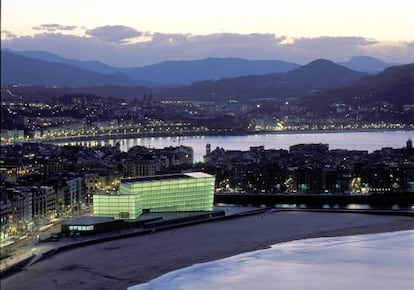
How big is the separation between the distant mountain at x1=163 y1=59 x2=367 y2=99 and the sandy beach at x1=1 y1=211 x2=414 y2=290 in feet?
155

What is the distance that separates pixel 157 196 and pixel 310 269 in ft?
12.7

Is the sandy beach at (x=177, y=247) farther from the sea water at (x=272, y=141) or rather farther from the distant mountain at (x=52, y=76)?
the distant mountain at (x=52, y=76)

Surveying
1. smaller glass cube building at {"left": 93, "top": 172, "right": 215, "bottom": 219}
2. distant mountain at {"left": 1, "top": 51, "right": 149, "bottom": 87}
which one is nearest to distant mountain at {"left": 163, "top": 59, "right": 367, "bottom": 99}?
distant mountain at {"left": 1, "top": 51, "right": 149, "bottom": 87}

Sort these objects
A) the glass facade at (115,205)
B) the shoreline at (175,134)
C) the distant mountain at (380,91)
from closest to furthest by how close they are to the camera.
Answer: the glass facade at (115,205) → the shoreline at (175,134) → the distant mountain at (380,91)

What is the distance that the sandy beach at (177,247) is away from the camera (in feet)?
22.5

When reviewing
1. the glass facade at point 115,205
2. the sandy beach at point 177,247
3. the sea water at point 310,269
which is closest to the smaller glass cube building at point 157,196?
the glass facade at point 115,205

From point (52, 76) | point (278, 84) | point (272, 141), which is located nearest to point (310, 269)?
point (272, 141)

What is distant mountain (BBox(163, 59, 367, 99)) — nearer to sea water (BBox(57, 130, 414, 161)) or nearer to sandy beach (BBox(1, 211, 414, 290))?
sea water (BBox(57, 130, 414, 161))

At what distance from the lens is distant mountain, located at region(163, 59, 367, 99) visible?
5969 cm

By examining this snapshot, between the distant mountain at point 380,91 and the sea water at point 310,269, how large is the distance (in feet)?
123

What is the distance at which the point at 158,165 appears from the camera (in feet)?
55.8

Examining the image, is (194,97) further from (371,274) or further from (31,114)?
(371,274)

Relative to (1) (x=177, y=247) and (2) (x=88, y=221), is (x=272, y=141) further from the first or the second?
(1) (x=177, y=247)

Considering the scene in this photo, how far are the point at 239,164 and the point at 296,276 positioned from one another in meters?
9.49
